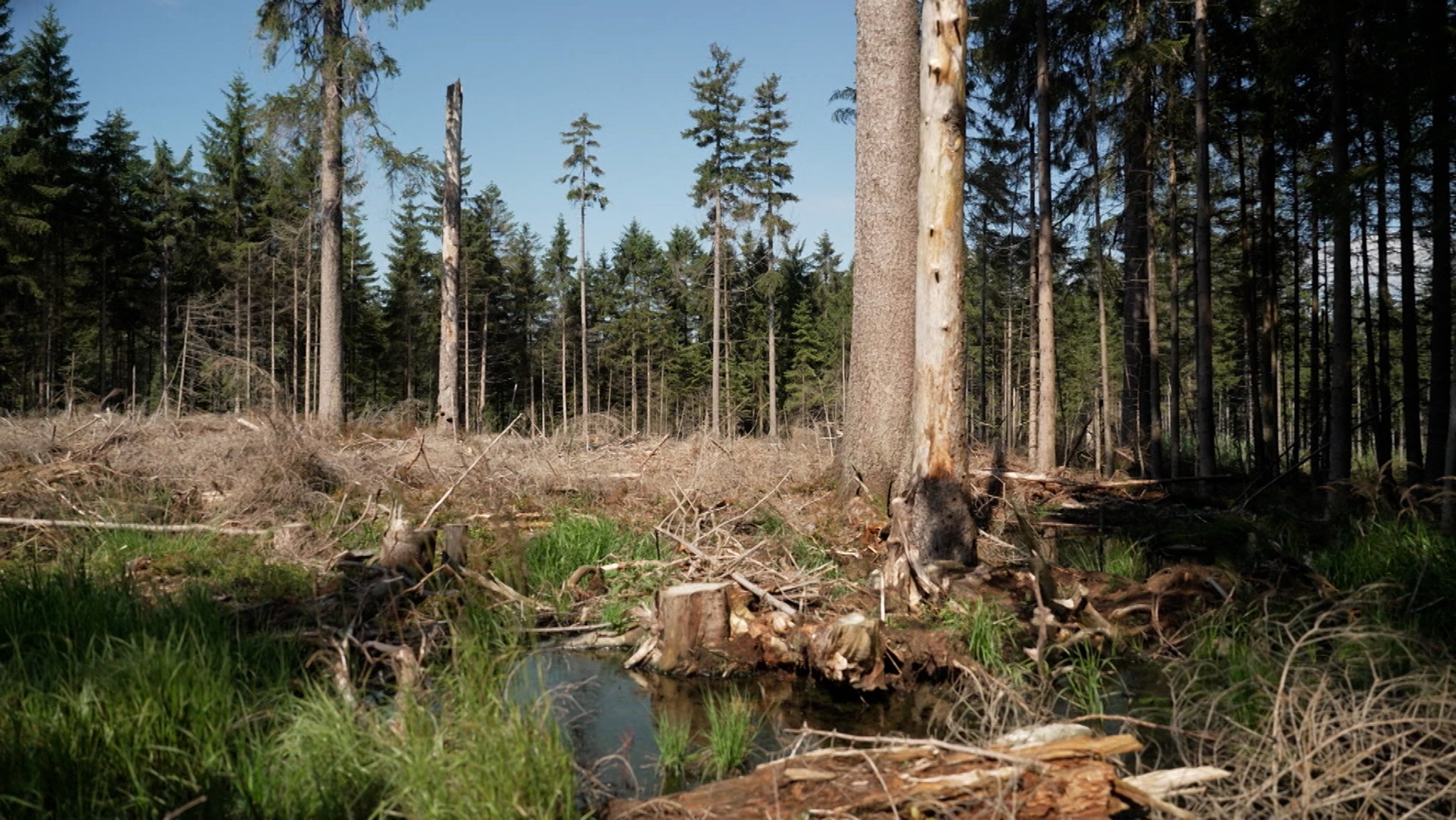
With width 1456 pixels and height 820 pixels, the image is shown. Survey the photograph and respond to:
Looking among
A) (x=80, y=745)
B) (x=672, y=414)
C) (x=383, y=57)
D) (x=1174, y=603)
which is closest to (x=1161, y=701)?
(x=1174, y=603)

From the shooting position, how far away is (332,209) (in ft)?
50.9

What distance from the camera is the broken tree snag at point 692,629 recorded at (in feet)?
17.4

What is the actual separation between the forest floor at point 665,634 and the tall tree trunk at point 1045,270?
411 centimetres

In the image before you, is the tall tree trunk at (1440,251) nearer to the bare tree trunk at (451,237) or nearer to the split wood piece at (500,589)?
the split wood piece at (500,589)

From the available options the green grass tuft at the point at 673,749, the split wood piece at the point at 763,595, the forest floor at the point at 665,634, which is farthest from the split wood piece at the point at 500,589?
Result: the green grass tuft at the point at 673,749

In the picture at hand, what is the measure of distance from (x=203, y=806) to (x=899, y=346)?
287 inches

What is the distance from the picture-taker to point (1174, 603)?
561 centimetres

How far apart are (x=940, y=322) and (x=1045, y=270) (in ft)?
30.9

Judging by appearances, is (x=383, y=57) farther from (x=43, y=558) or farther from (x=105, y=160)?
(x=105, y=160)

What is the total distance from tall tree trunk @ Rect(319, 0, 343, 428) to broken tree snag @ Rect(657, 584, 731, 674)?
11.7m

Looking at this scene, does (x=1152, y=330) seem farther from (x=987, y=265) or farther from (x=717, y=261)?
(x=717, y=261)

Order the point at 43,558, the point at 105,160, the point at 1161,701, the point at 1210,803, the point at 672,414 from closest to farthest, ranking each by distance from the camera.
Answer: the point at 1210,803 < the point at 1161,701 < the point at 43,558 < the point at 105,160 < the point at 672,414

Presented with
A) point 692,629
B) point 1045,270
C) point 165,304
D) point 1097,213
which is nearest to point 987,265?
point 1097,213

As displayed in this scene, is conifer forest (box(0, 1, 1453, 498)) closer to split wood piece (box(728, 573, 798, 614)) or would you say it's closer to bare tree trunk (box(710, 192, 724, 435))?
bare tree trunk (box(710, 192, 724, 435))
